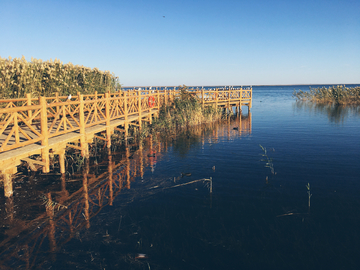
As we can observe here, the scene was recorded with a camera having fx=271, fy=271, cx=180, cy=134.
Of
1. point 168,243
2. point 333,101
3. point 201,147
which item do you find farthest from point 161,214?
point 333,101

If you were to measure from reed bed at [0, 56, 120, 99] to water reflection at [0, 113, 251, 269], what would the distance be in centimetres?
512

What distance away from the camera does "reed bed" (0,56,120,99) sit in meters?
12.5

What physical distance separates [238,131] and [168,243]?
14.2 meters

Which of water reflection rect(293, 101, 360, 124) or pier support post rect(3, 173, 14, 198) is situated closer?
pier support post rect(3, 173, 14, 198)

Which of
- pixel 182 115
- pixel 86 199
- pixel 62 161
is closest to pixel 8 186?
pixel 62 161

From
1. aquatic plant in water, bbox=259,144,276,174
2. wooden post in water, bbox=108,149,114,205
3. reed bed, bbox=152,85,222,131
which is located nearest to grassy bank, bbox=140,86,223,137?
reed bed, bbox=152,85,222,131

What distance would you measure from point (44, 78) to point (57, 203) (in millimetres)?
9404

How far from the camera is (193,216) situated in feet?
22.1

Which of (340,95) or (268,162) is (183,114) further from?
(340,95)

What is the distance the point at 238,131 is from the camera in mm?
18891

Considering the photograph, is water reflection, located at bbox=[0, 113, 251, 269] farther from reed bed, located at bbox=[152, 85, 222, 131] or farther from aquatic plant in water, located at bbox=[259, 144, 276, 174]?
reed bed, located at bbox=[152, 85, 222, 131]

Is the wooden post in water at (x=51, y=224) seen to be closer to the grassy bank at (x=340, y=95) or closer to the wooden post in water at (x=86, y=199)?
the wooden post in water at (x=86, y=199)

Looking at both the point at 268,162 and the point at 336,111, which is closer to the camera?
the point at 268,162

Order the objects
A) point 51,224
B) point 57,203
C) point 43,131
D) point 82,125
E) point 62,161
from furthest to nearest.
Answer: point 82,125, point 62,161, point 43,131, point 57,203, point 51,224
